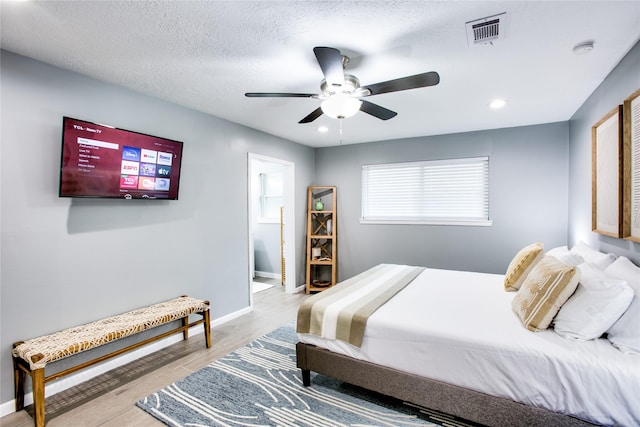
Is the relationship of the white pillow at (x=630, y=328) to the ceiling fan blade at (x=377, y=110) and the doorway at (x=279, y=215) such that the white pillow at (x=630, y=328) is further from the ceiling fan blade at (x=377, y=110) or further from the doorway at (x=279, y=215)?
the doorway at (x=279, y=215)

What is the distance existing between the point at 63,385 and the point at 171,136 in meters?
2.33

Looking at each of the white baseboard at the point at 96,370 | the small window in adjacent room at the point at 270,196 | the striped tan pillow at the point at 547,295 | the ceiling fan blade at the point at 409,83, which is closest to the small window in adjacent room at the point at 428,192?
the small window in adjacent room at the point at 270,196

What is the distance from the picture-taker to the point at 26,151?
217cm

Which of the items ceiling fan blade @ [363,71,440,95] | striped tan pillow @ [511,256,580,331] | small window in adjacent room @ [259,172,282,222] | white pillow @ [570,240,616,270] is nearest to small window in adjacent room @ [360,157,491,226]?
white pillow @ [570,240,616,270]

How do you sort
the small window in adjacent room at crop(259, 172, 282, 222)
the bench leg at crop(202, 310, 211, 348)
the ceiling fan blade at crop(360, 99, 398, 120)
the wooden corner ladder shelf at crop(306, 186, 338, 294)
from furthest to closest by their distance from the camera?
1. the small window in adjacent room at crop(259, 172, 282, 222)
2. the wooden corner ladder shelf at crop(306, 186, 338, 294)
3. the bench leg at crop(202, 310, 211, 348)
4. the ceiling fan blade at crop(360, 99, 398, 120)

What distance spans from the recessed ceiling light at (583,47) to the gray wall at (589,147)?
0.94 feet

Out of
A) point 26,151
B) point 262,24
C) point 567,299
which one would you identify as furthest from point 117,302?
point 567,299

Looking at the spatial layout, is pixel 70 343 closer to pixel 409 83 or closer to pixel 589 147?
pixel 409 83

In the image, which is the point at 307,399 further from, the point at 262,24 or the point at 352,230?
the point at 352,230

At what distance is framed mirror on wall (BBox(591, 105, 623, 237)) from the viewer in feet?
7.10

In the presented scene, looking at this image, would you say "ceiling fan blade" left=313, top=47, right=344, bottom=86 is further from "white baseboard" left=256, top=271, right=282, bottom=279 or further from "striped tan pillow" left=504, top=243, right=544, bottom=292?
"white baseboard" left=256, top=271, right=282, bottom=279

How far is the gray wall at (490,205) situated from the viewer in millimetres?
3848

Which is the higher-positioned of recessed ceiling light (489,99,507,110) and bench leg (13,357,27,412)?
recessed ceiling light (489,99,507,110)

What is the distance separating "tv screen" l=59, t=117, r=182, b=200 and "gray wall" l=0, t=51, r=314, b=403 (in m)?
0.15
